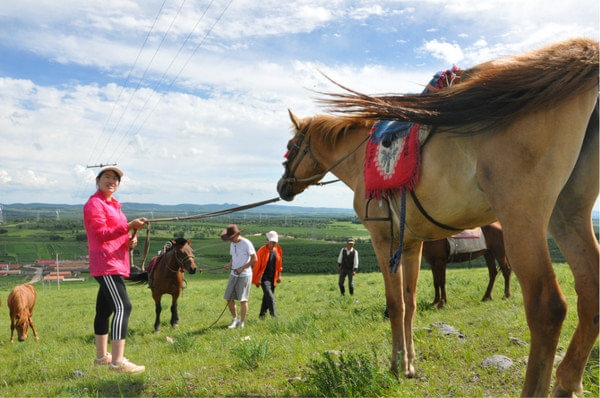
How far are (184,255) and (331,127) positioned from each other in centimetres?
679

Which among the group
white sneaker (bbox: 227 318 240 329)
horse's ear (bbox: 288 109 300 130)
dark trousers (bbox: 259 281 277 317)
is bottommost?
white sneaker (bbox: 227 318 240 329)

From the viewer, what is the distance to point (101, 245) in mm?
4703

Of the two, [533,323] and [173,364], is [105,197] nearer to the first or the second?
[173,364]

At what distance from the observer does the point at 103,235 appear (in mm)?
4613

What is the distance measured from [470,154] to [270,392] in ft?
9.23

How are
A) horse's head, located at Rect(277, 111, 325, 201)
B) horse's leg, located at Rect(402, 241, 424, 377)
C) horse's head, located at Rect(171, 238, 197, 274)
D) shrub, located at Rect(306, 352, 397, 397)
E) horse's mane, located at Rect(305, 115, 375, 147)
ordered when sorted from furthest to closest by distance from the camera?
horse's head, located at Rect(171, 238, 197, 274), horse's head, located at Rect(277, 111, 325, 201), horse's mane, located at Rect(305, 115, 375, 147), horse's leg, located at Rect(402, 241, 424, 377), shrub, located at Rect(306, 352, 397, 397)

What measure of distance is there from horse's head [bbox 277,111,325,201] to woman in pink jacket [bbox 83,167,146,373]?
1885 mm

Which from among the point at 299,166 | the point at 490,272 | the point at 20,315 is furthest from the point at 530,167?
the point at 20,315

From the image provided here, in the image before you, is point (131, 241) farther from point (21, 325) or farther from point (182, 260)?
point (21, 325)

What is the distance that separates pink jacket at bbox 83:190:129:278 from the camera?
4.64 m

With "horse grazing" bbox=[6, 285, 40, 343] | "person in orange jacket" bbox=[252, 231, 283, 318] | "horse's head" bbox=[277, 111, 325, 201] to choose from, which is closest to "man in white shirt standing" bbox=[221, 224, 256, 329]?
"person in orange jacket" bbox=[252, 231, 283, 318]

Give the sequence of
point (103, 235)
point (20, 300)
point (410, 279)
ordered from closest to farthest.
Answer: point (410, 279) → point (103, 235) → point (20, 300)

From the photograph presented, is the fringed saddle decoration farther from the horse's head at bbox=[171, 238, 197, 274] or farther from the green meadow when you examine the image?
the horse's head at bbox=[171, 238, 197, 274]

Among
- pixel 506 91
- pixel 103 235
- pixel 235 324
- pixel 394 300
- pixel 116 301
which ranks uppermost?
pixel 506 91
